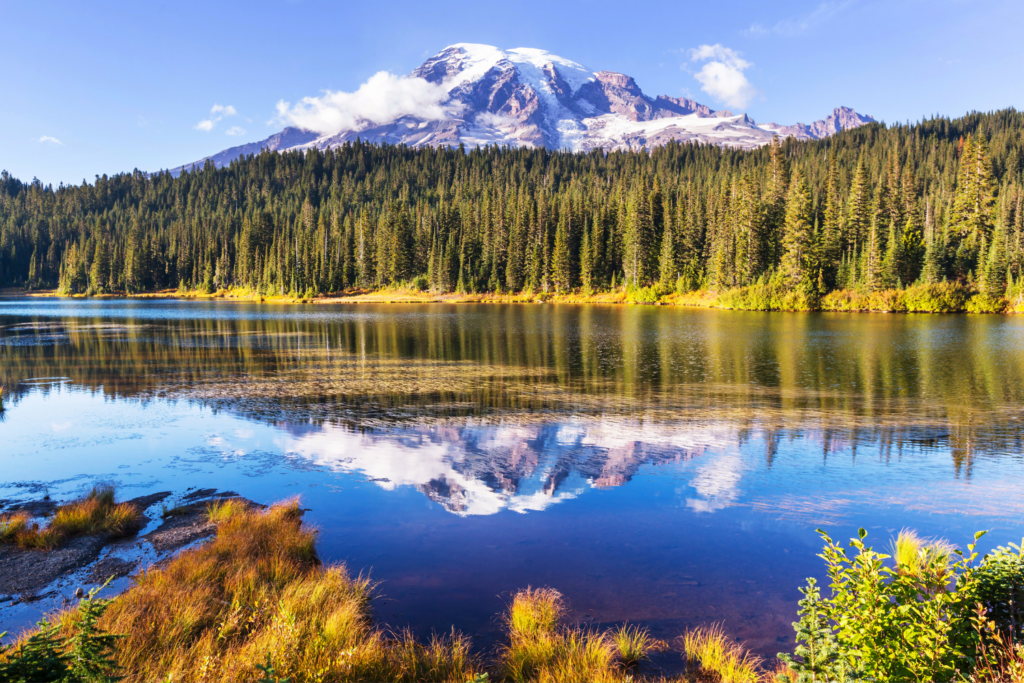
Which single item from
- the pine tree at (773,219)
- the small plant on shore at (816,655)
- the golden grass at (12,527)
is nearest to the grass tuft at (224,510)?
the golden grass at (12,527)

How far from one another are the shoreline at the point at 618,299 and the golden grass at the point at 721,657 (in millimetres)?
89103

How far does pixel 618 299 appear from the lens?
111625mm

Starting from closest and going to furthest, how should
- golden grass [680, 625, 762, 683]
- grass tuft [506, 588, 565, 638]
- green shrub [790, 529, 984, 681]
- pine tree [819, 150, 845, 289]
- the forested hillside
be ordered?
1. green shrub [790, 529, 984, 681]
2. golden grass [680, 625, 762, 683]
3. grass tuft [506, 588, 565, 638]
4. the forested hillside
5. pine tree [819, 150, 845, 289]

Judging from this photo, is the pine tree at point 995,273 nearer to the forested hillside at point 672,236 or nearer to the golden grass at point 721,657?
the forested hillside at point 672,236

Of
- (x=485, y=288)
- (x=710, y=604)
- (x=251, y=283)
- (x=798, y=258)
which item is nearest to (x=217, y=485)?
(x=710, y=604)

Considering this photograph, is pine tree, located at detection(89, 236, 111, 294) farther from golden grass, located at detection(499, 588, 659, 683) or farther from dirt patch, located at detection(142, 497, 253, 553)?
golden grass, located at detection(499, 588, 659, 683)

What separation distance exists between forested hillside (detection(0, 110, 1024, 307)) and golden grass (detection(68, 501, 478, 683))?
95422 mm

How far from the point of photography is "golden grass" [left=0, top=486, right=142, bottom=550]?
1054 centimetres

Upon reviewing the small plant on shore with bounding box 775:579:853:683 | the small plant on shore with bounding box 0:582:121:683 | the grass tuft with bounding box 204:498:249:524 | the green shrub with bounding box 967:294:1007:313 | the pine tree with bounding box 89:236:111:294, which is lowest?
the grass tuft with bounding box 204:498:249:524

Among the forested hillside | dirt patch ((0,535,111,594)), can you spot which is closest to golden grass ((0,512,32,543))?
dirt patch ((0,535,111,594))

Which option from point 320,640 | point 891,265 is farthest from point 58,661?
point 891,265

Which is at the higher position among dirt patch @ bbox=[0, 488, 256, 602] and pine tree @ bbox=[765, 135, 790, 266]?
pine tree @ bbox=[765, 135, 790, 266]

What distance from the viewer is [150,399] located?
2531 cm

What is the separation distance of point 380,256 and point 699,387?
4931 inches
